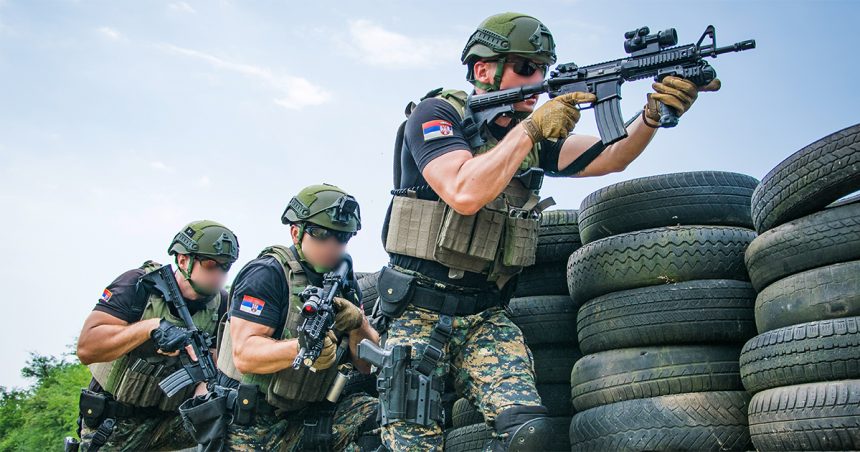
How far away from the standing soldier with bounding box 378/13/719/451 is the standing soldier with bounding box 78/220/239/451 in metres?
2.77

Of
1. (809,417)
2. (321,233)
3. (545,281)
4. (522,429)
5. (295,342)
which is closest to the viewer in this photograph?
(809,417)

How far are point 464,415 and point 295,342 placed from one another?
119cm

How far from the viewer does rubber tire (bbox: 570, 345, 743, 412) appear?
4.47m

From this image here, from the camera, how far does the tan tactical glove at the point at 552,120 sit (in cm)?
420

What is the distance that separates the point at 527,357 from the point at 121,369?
3.82 meters

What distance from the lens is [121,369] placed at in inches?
273

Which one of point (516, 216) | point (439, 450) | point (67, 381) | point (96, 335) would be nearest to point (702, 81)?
point (516, 216)

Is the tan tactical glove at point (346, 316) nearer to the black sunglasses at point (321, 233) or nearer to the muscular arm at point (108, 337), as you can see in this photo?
the black sunglasses at point (321, 233)

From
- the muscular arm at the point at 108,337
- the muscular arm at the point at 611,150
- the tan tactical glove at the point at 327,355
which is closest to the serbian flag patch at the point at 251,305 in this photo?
the tan tactical glove at the point at 327,355

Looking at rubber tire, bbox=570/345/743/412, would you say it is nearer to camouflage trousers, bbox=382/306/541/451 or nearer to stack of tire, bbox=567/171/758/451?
stack of tire, bbox=567/171/758/451

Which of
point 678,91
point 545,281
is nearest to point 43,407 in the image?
point 545,281

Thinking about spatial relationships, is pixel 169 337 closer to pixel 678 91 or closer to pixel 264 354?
pixel 264 354

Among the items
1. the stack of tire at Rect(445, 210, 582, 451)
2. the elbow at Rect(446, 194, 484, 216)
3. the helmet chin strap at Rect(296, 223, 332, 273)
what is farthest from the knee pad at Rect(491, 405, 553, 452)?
the helmet chin strap at Rect(296, 223, 332, 273)

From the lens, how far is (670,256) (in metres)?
4.70
